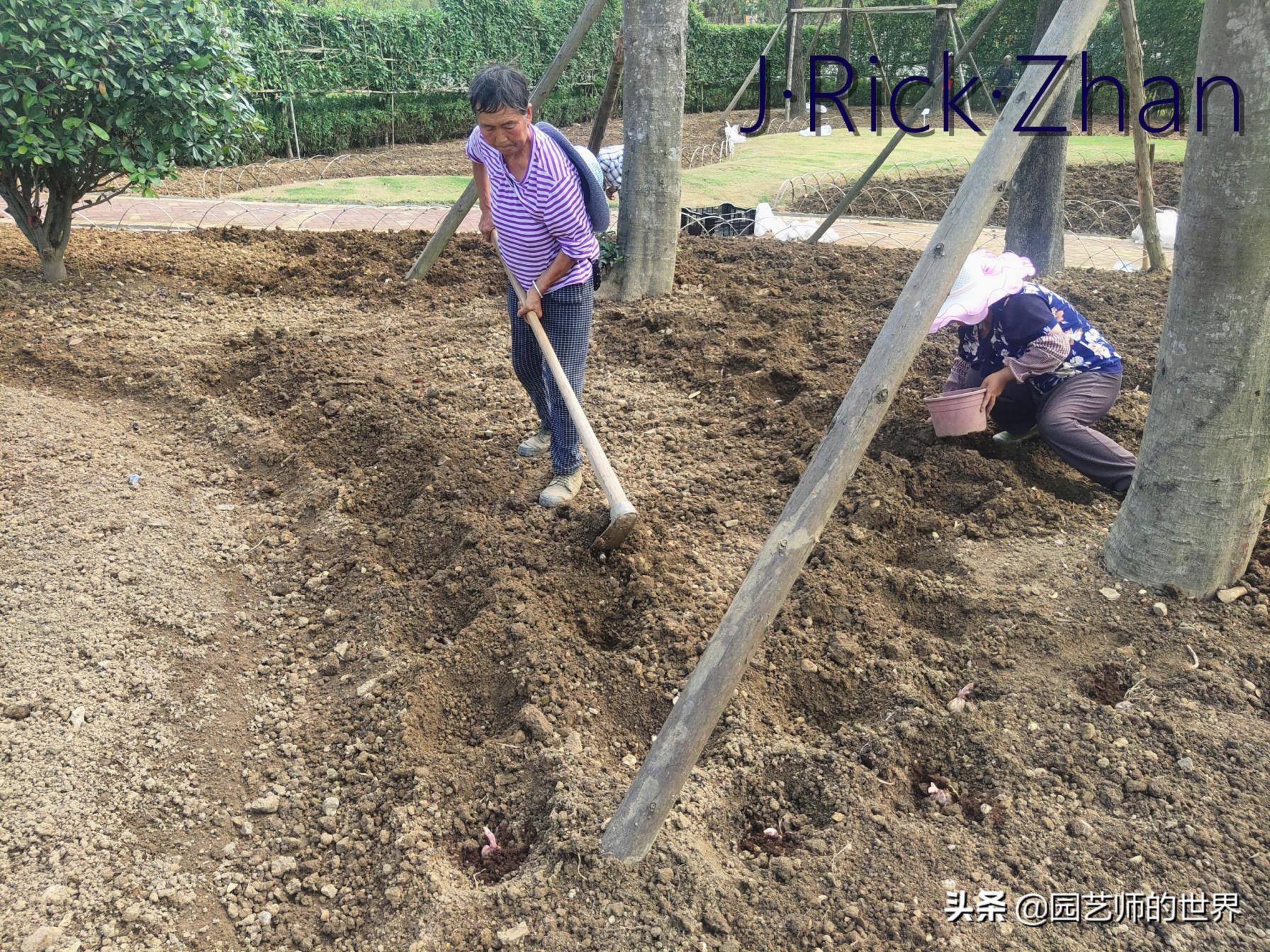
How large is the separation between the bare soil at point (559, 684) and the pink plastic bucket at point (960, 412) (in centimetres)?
14

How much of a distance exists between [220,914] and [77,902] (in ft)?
1.08

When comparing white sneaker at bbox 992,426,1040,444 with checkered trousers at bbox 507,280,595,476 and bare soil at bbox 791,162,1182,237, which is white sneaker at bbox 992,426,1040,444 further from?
bare soil at bbox 791,162,1182,237

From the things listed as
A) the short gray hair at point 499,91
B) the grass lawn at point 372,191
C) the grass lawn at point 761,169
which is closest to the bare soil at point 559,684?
the short gray hair at point 499,91

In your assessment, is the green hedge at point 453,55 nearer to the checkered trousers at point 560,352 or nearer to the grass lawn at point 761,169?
the grass lawn at point 761,169

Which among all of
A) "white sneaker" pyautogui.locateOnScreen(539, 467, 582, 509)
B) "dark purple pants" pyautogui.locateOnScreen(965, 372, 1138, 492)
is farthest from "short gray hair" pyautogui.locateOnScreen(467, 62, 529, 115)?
"dark purple pants" pyautogui.locateOnScreen(965, 372, 1138, 492)

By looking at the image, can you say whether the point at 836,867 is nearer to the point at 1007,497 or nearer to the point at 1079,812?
the point at 1079,812

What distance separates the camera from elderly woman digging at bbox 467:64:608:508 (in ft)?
10.5

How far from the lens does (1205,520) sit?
2916 mm

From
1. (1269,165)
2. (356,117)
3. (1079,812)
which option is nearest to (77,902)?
(1079,812)

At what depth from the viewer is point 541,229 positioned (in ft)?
11.6

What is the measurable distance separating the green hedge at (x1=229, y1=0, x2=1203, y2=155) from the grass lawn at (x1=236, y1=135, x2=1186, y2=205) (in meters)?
1.54

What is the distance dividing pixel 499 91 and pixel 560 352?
101 centimetres

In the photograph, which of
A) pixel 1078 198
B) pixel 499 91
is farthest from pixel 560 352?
pixel 1078 198

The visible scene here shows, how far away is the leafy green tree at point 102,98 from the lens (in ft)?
17.9
